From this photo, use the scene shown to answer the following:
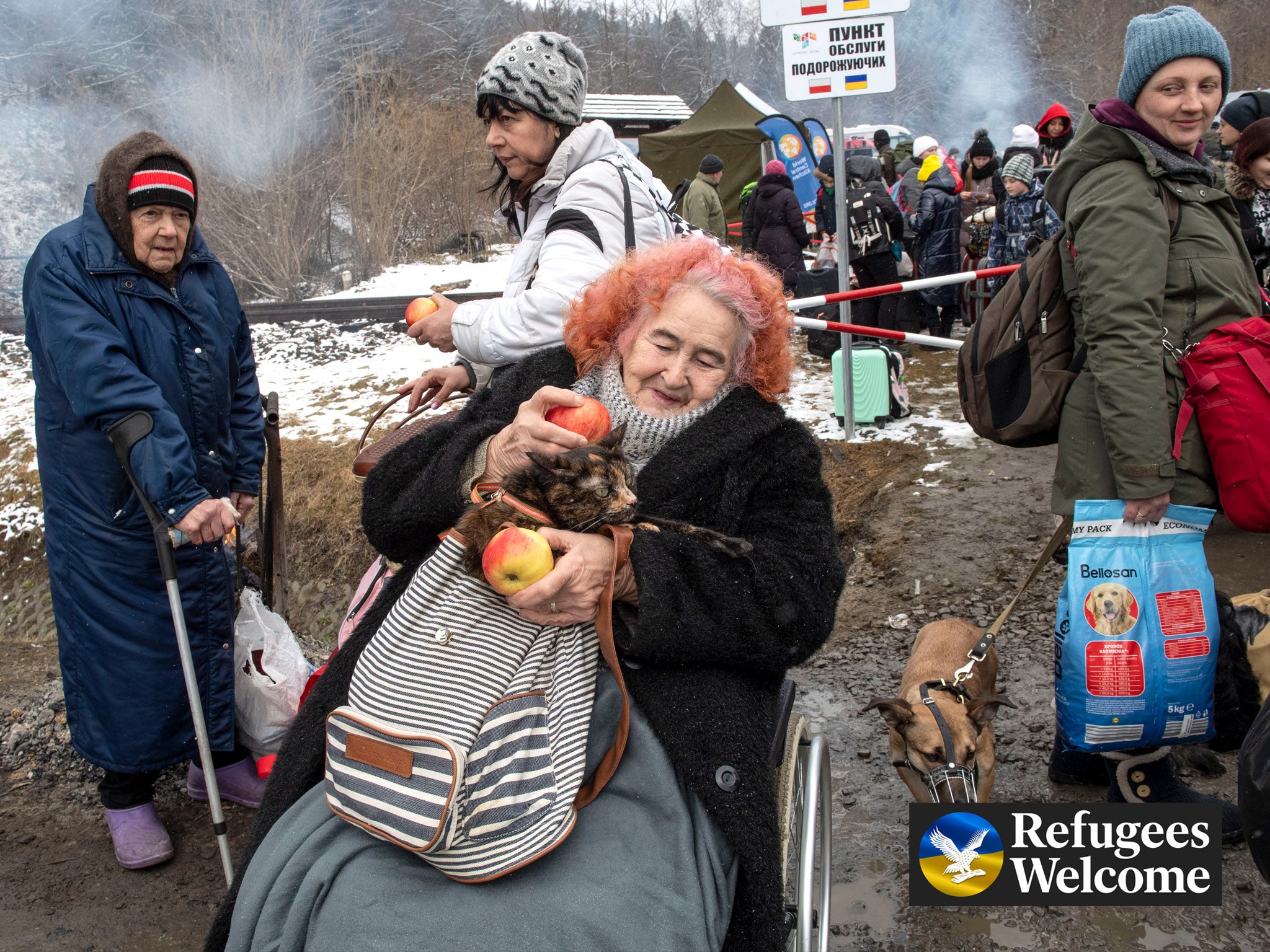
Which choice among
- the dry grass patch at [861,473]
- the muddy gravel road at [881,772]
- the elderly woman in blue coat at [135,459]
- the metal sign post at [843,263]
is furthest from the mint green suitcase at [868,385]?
the elderly woman in blue coat at [135,459]

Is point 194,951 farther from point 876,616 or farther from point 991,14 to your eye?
point 991,14

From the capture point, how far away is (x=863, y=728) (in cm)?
365

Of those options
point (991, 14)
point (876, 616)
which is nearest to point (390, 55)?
point (991, 14)

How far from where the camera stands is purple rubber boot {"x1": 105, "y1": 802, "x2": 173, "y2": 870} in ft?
10.5

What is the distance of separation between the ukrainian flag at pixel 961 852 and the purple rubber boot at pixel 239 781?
7.89 feet

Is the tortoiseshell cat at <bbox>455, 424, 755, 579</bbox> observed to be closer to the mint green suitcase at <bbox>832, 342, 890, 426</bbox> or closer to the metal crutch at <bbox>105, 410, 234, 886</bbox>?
the metal crutch at <bbox>105, 410, 234, 886</bbox>

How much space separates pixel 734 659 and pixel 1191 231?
6.15 ft

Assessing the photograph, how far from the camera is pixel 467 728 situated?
5.32 ft

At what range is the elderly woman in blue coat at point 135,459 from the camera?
112 inches

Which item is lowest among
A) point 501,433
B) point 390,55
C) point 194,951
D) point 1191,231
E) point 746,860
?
point 194,951

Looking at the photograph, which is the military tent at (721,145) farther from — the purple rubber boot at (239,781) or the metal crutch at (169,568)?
the metal crutch at (169,568)

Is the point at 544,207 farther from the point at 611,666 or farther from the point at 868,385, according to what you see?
the point at 868,385

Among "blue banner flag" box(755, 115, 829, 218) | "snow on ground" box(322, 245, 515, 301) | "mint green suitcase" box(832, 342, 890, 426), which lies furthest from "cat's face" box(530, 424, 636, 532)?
"blue banner flag" box(755, 115, 829, 218)

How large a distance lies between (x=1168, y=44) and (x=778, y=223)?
24.1 feet
